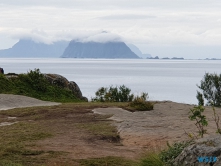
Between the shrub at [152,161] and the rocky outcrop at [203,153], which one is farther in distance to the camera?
the shrub at [152,161]

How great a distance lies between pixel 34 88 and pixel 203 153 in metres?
16.7

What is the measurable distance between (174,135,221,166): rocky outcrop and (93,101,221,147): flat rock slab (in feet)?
9.07

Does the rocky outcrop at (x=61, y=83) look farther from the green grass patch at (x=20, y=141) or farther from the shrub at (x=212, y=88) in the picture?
the green grass patch at (x=20, y=141)

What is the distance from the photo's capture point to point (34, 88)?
21516 millimetres

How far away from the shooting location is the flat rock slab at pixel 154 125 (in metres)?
9.42

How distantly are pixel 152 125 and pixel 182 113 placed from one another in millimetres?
2663

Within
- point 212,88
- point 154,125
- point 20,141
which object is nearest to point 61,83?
point 212,88

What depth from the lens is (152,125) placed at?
438 inches

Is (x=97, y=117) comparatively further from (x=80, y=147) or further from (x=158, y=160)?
(x=158, y=160)

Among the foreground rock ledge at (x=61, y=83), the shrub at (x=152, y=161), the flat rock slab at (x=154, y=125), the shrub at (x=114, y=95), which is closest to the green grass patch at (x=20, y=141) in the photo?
the flat rock slab at (x=154, y=125)

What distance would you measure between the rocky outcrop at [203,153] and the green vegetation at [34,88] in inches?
593

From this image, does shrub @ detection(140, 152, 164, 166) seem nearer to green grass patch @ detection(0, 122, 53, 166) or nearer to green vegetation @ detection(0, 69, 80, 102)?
green grass patch @ detection(0, 122, 53, 166)

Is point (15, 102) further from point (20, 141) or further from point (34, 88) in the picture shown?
point (20, 141)

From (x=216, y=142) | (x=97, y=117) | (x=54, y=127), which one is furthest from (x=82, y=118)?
(x=216, y=142)
